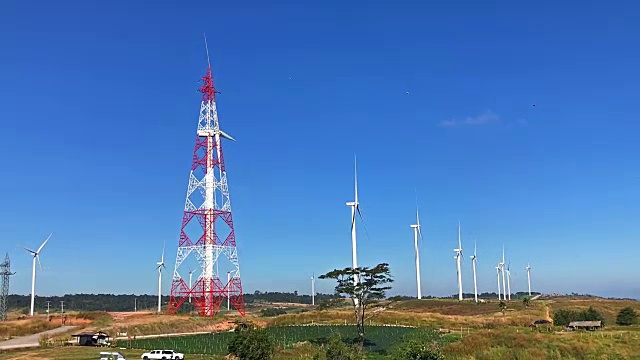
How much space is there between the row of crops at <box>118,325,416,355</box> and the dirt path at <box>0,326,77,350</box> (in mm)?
9608

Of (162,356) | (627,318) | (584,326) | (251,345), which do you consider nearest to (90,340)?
(162,356)

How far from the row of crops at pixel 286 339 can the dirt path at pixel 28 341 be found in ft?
31.5

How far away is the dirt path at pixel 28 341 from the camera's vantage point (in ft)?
209

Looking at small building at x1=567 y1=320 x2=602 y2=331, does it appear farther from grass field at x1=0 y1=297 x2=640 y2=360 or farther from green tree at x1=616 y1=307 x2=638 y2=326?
green tree at x1=616 y1=307 x2=638 y2=326

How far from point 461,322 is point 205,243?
129 ft

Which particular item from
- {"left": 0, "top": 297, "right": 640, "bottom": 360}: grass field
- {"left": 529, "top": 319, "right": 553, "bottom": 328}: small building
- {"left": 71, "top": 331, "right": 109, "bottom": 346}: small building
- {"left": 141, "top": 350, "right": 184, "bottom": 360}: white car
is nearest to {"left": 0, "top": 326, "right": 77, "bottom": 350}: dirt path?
{"left": 0, "top": 297, "right": 640, "bottom": 360}: grass field

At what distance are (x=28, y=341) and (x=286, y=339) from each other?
29.7 meters

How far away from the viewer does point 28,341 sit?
2741 inches

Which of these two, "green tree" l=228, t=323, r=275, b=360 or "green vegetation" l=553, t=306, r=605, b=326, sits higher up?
"green tree" l=228, t=323, r=275, b=360

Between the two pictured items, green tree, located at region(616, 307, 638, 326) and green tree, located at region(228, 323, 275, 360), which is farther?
green tree, located at region(616, 307, 638, 326)

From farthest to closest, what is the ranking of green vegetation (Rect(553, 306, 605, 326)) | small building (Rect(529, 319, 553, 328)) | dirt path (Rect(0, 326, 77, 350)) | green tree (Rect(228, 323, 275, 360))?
green vegetation (Rect(553, 306, 605, 326)), small building (Rect(529, 319, 553, 328)), dirt path (Rect(0, 326, 77, 350)), green tree (Rect(228, 323, 275, 360))

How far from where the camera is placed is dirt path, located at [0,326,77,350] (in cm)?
6372

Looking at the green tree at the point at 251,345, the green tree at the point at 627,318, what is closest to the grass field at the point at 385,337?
the green tree at the point at 627,318

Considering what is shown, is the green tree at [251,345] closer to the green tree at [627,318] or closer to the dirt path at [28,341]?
the dirt path at [28,341]
